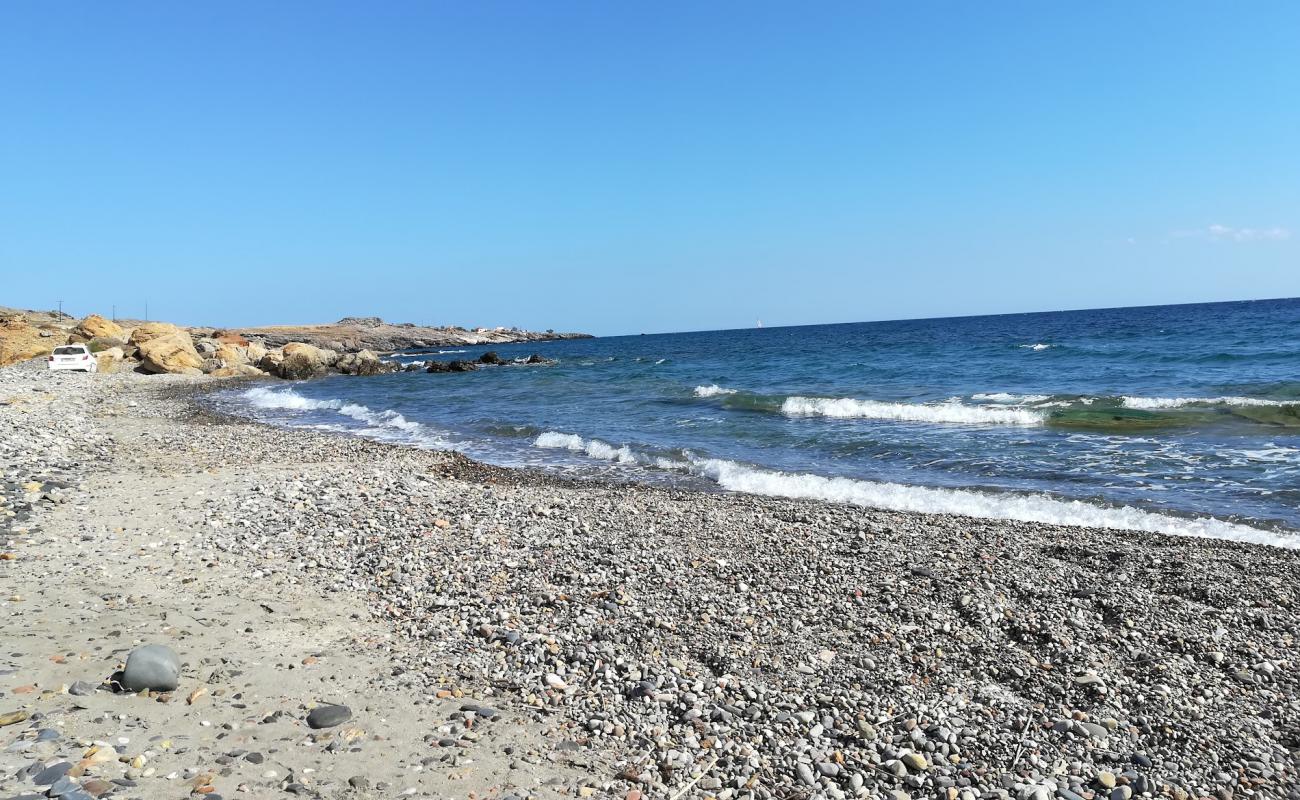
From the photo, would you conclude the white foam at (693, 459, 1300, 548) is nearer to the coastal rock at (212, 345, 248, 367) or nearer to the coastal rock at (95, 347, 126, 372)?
the coastal rock at (95, 347, 126, 372)

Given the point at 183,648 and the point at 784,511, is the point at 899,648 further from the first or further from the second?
the point at 183,648

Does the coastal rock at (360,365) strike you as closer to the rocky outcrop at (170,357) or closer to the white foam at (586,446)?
the rocky outcrop at (170,357)

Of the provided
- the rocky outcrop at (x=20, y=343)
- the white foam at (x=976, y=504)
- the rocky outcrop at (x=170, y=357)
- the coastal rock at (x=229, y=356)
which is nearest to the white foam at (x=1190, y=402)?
the white foam at (x=976, y=504)

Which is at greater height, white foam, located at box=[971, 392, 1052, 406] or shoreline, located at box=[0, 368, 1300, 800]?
white foam, located at box=[971, 392, 1052, 406]

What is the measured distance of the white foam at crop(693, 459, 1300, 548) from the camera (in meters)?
9.49

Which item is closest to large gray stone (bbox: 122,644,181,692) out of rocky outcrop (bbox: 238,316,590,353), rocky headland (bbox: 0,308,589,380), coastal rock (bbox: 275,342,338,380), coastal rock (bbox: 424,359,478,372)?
rocky headland (bbox: 0,308,589,380)

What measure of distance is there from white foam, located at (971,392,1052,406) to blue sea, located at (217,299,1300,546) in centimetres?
9

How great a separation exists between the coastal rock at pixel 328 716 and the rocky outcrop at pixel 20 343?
49897 millimetres

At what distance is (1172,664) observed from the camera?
17.9 feet

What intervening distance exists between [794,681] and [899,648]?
1103 mm

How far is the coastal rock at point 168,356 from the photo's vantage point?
4081 cm

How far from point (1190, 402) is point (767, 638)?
66.9ft

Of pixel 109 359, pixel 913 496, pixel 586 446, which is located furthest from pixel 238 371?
pixel 913 496

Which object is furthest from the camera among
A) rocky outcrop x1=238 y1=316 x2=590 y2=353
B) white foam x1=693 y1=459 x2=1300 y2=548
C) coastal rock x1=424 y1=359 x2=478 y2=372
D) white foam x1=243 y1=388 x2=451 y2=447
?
rocky outcrop x1=238 y1=316 x2=590 y2=353
